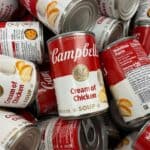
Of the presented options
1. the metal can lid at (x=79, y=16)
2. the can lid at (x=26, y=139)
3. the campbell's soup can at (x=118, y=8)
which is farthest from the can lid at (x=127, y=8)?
the can lid at (x=26, y=139)

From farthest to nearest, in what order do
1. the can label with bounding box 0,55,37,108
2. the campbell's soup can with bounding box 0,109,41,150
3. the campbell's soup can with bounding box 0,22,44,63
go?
the campbell's soup can with bounding box 0,22,44,63
the can label with bounding box 0,55,37,108
the campbell's soup can with bounding box 0,109,41,150

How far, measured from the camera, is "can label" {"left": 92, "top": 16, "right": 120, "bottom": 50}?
1.33m

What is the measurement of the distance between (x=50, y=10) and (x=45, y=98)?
0.93ft

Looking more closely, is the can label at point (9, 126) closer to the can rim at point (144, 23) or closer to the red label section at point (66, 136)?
the red label section at point (66, 136)

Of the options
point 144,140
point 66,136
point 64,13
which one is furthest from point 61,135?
point 64,13

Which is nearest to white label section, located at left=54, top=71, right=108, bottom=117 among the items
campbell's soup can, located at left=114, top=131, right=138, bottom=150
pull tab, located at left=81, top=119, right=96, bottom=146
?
pull tab, located at left=81, top=119, right=96, bottom=146

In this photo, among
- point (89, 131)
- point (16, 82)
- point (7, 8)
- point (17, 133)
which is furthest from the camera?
point (7, 8)

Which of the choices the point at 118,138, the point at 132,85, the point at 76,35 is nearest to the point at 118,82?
the point at 132,85

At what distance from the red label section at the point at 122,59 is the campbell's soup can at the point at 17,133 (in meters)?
0.30

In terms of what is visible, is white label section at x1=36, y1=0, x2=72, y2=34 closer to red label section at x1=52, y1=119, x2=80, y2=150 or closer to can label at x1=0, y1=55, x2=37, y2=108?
can label at x1=0, y1=55, x2=37, y2=108

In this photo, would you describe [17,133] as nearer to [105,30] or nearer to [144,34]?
[105,30]

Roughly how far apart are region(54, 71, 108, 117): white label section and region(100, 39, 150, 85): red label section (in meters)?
0.09

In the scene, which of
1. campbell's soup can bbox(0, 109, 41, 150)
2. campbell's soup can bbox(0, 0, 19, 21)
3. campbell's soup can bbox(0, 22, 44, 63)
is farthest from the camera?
campbell's soup can bbox(0, 0, 19, 21)

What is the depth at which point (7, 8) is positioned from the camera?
1.39 metres
